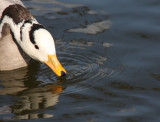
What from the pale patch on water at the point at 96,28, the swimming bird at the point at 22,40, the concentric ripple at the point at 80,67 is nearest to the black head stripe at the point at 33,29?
the swimming bird at the point at 22,40

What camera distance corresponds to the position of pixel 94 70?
8.86 metres

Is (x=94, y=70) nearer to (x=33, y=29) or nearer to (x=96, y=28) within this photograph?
(x=33, y=29)

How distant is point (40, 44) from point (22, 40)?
645mm

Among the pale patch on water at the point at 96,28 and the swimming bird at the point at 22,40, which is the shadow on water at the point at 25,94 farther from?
the pale patch on water at the point at 96,28

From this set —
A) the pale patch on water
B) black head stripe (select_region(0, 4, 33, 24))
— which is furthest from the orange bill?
the pale patch on water

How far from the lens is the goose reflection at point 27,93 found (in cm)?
738

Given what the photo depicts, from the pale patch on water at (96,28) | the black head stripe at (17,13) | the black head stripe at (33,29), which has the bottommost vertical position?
the pale patch on water at (96,28)

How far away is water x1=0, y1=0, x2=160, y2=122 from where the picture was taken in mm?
7438

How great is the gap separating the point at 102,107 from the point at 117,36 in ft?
10.5

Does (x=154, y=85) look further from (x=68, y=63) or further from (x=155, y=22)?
(x=155, y=22)

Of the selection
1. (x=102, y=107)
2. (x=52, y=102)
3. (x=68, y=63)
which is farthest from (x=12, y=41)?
(x=102, y=107)

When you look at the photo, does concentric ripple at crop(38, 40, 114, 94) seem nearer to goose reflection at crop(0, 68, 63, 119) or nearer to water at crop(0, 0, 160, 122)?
water at crop(0, 0, 160, 122)

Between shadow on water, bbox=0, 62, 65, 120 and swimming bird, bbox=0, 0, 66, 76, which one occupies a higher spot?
swimming bird, bbox=0, 0, 66, 76

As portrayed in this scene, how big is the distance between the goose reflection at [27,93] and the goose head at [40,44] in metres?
0.39
